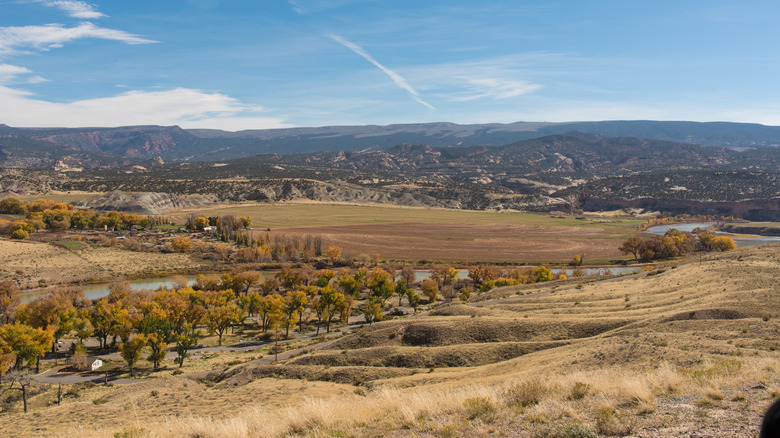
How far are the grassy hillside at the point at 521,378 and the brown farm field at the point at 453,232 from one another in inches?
2426

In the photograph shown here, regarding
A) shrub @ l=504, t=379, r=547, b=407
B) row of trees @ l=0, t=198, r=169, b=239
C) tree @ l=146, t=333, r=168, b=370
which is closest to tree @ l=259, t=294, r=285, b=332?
tree @ l=146, t=333, r=168, b=370

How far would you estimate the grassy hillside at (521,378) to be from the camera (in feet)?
37.9

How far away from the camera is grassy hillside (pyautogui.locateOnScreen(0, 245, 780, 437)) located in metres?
11.6

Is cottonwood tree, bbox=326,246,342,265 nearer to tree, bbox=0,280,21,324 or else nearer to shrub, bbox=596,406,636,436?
tree, bbox=0,280,21,324

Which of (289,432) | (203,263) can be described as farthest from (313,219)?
(289,432)

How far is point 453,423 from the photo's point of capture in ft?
38.0

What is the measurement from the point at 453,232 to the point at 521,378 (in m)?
127

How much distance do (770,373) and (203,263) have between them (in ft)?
341

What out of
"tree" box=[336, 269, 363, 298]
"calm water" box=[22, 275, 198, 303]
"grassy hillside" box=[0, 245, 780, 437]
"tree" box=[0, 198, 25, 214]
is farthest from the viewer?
"tree" box=[0, 198, 25, 214]

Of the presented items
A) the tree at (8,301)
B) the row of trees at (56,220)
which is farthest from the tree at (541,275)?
the row of trees at (56,220)

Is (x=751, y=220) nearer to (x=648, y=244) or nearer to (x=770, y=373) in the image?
(x=648, y=244)

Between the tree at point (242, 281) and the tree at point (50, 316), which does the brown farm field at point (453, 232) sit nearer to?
the tree at point (242, 281)

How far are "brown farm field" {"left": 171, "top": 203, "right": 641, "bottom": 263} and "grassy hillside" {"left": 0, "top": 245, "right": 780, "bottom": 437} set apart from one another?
6162 cm

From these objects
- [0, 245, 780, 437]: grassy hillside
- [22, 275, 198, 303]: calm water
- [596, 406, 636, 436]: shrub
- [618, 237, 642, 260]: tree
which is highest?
[596, 406, 636, 436]: shrub
